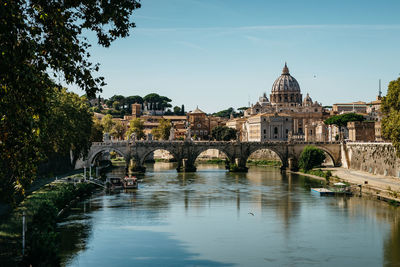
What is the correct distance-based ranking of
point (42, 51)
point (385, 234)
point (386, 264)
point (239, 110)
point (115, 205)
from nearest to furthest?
point (42, 51)
point (386, 264)
point (385, 234)
point (115, 205)
point (239, 110)

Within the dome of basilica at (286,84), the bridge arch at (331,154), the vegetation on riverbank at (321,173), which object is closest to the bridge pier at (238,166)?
the vegetation on riverbank at (321,173)

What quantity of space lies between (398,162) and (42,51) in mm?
41429

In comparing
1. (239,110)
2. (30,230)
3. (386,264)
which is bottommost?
(386,264)

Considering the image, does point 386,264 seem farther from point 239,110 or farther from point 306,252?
point 239,110

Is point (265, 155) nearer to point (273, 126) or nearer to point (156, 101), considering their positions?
point (273, 126)

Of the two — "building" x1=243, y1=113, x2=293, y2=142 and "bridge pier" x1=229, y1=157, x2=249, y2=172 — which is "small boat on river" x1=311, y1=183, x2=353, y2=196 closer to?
"bridge pier" x1=229, y1=157, x2=249, y2=172

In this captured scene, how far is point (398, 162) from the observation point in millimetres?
47438

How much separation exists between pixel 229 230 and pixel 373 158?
30819 millimetres

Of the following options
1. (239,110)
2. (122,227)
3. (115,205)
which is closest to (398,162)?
(115,205)

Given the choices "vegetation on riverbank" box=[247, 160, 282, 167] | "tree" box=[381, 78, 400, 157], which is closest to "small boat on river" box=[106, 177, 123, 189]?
"tree" box=[381, 78, 400, 157]

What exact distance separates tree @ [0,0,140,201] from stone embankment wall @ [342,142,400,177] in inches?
1577

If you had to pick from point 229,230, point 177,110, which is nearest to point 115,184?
point 229,230

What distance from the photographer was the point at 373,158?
54.5 m

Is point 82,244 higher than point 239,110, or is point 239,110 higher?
point 239,110
